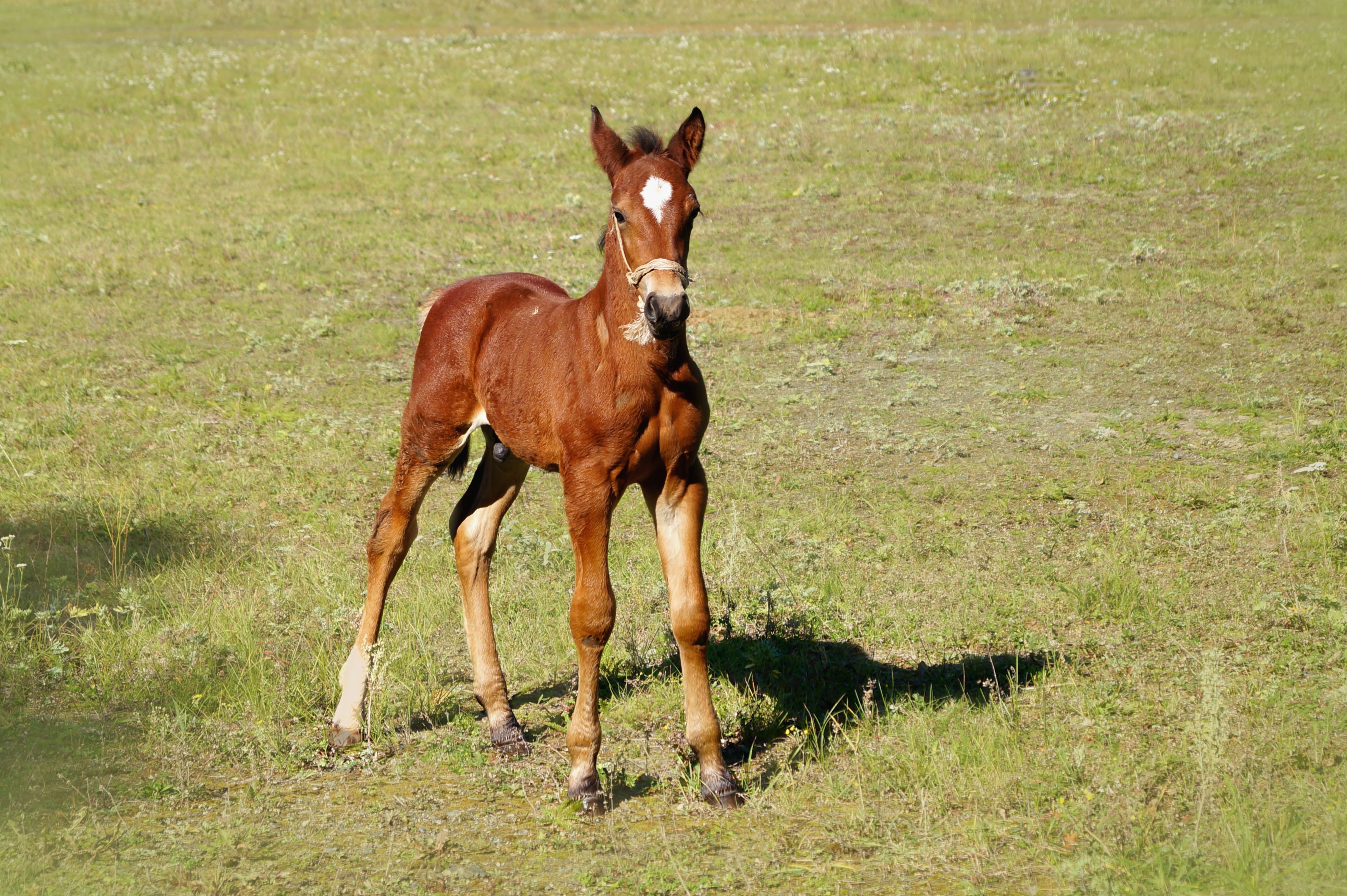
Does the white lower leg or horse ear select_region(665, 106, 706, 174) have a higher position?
horse ear select_region(665, 106, 706, 174)

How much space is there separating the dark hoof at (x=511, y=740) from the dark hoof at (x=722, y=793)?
3.75 feet

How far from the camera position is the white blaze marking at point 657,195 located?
485cm

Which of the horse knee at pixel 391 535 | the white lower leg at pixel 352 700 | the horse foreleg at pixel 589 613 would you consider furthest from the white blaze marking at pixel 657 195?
the white lower leg at pixel 352 700

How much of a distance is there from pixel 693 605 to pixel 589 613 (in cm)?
48

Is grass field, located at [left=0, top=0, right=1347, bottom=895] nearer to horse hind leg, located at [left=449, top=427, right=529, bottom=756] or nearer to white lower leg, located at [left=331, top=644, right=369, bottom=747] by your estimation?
white lower leg, located at [left=331, top=644, right=369, bottom=747]

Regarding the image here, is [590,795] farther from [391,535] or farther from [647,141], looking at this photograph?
[647,141]

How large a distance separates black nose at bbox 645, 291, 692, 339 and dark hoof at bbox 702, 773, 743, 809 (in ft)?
6.99

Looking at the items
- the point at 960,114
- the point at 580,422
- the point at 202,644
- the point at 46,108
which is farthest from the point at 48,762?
the point at 46,108

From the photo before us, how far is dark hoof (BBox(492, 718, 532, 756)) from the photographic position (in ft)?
19.8

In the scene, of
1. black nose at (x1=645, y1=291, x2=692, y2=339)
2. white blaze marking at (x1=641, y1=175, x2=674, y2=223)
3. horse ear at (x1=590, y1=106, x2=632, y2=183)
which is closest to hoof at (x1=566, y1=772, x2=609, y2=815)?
black nose at (x1=645, y1=291, x2=692, y2=339)

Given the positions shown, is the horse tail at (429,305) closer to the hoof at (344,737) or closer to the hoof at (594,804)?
the hoof at (344,737)

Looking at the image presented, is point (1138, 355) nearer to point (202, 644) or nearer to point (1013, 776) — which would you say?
point (1013, 776)

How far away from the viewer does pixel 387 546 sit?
6.46 m

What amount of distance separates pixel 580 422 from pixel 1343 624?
418 cm
